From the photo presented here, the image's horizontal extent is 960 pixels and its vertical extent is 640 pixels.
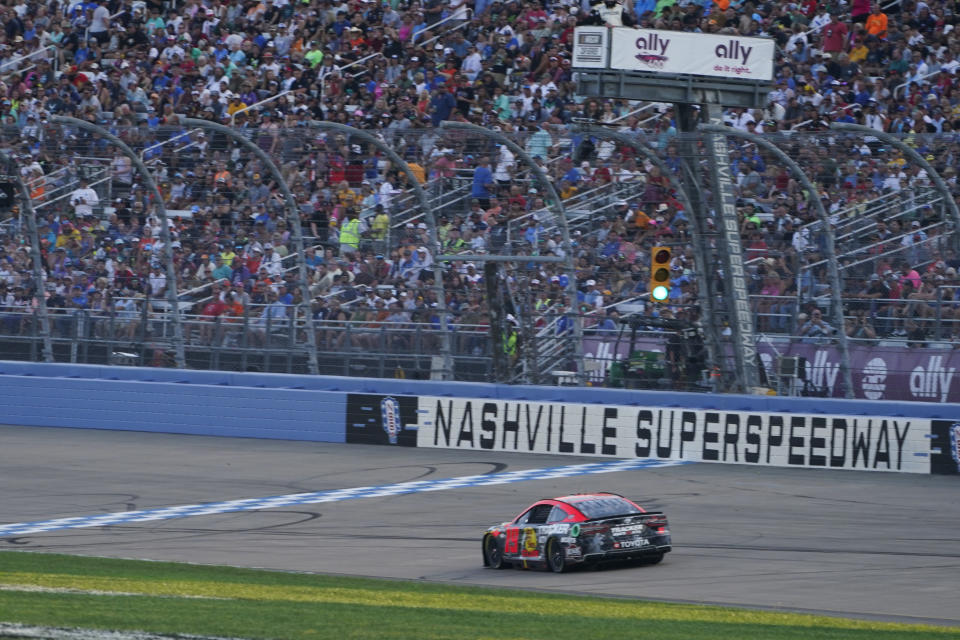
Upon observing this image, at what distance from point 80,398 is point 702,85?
11384 millimetres

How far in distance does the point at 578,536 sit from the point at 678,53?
941 centimetres

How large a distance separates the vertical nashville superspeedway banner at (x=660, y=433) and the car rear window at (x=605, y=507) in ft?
22.7

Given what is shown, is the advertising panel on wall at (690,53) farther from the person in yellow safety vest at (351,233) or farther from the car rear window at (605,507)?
the car rear window at (605,507)

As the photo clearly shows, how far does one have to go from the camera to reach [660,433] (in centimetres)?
2123

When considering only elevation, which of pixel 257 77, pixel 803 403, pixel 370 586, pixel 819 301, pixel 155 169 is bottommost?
pixel 370 586

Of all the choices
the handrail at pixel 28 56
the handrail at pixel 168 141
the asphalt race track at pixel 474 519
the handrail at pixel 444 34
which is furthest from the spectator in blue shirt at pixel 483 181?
the handrail at pixel 28 56

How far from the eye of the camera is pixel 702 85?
69.4ft

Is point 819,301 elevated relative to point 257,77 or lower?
lower

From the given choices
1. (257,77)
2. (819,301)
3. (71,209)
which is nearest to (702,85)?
(819,301)

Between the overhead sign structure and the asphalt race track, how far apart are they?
214 inches

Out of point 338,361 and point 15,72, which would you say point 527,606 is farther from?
point 15,72

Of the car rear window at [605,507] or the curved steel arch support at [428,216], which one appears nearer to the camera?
the car rear window at [605,507]

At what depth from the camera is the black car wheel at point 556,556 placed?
1387 centimetres

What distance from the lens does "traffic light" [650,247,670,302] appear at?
19.2 meters
